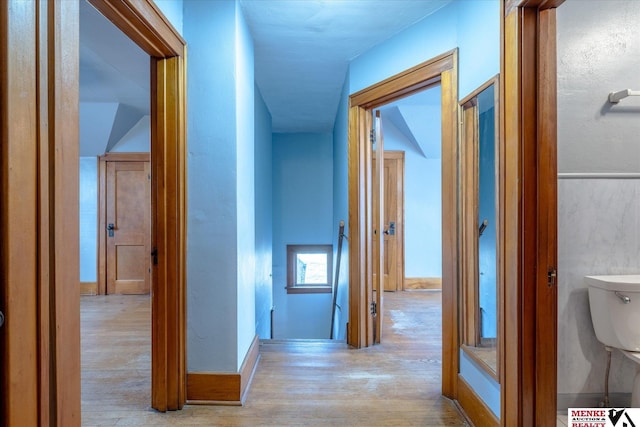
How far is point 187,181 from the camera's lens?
72.5 inches

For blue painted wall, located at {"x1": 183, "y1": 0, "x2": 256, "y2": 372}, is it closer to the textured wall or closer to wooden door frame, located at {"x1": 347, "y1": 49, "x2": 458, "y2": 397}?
wooden door frame, located at {"x1": 347, "y1": 49, "x2": 458, "y2": 397}

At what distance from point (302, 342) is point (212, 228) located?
56.3 inches

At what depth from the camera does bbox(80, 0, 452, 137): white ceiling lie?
6.65 feet

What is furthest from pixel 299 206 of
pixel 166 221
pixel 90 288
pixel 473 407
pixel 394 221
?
pixel 473 407

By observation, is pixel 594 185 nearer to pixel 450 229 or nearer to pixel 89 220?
pixel 450 229

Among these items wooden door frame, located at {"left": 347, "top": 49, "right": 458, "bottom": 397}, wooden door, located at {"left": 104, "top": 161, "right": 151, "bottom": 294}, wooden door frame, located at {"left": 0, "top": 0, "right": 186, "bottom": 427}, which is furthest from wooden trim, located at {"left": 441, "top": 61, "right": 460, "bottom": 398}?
wooden door, located at {"left": 104, "top": 161, "right": 151, "bottom": 294}

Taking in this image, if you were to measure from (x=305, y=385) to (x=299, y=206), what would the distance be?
139 inches

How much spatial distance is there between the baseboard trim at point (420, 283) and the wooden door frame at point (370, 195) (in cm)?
221

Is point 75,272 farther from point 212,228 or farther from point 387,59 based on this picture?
point 387,59

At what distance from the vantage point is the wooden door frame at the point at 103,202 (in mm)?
4547

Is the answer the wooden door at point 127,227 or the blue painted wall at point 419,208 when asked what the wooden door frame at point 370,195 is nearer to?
the blue painted wall at point 419,208

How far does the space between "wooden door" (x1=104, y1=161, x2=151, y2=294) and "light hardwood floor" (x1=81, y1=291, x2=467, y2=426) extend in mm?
1479

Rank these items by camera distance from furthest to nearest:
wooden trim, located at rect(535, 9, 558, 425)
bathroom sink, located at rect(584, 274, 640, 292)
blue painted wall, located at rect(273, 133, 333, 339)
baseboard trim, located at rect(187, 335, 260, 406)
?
1. blue painted wall, located at rect(273, 133, 333, 339)
2. baseboard trim, located at rect(187, 335, 260, 406)
3. bathroom sink, located at rect(584, 274, 640, 292)
4. wooden trim, located at rect(535, 9, 558, 425)

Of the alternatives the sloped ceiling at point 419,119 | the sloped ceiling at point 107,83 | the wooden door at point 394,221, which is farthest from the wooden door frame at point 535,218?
the wooden door at point 394,221
